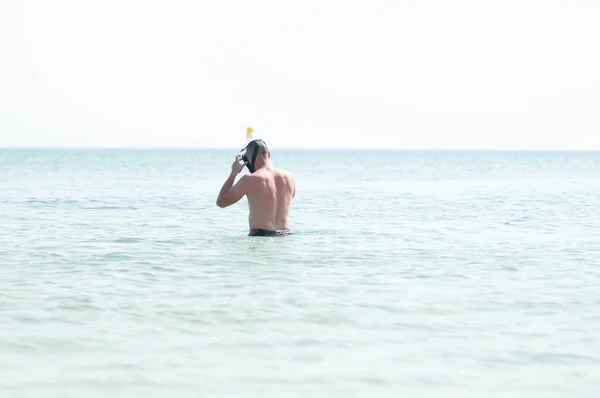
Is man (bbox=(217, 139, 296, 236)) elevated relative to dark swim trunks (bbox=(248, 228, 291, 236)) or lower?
elevated

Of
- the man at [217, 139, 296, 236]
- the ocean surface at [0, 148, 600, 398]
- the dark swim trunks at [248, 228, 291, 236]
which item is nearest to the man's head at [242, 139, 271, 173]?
the man at [217, 139, 296, 236]

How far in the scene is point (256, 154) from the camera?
1205cm

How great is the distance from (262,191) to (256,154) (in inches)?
18.5

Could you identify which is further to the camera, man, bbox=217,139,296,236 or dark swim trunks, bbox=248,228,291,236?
dark swim trunks, bbox=248,228,291,236

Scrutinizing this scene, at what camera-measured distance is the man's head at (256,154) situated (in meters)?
11.9

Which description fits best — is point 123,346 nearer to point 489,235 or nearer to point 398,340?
point 398,340

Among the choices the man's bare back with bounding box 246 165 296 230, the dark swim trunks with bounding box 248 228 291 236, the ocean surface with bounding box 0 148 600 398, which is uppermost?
the man's bare back with bounding box 246 165 296 230

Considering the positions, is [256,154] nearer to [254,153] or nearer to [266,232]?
[254,153]

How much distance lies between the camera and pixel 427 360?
6582mm

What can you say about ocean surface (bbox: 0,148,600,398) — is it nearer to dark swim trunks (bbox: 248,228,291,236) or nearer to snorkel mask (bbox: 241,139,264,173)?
dark swim trunks (bbox: 248,228,291,236)

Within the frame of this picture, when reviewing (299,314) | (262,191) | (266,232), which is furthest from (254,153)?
(299,314)

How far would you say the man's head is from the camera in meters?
11.9

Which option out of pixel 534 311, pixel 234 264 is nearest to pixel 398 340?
pixel 534 311

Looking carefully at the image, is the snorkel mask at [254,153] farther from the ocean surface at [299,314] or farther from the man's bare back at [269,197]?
the ocean surface at [299,314]
